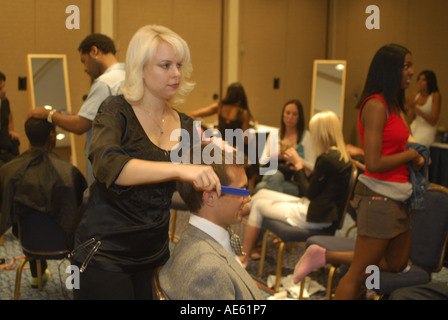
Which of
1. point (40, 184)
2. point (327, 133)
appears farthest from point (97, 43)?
point (327, 133)

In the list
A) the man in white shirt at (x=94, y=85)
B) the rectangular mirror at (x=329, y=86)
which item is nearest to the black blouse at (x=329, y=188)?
the man in white shirt at (x=94, y=85)

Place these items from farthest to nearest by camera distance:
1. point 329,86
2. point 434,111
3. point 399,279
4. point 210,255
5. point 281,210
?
1. point 329,86
2. point 434,111
3. point 281,210
4. point 399,279
5. point 210,255

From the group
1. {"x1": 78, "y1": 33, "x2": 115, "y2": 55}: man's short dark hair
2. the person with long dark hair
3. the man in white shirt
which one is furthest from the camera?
the person with long dark hair

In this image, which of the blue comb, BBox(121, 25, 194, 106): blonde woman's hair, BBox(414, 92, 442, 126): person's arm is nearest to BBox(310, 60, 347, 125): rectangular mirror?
BBox(414, 92, 442, 126): person's arm

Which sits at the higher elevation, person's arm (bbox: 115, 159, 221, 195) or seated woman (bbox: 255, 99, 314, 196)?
person's arm (bbox: 115, 159, 221, 195)

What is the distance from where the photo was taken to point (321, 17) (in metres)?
7.03

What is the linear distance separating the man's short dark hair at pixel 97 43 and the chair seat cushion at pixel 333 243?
5.04 ft

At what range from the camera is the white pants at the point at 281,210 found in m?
3.02

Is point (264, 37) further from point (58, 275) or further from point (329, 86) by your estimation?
point (58, 275)

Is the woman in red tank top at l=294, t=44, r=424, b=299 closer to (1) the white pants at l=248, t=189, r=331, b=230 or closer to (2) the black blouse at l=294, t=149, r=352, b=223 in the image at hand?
(2) the black blouse at l=294, t=149, r=352, b=223

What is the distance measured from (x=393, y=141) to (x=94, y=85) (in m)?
1.50

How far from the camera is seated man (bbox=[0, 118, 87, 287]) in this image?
2.74 m

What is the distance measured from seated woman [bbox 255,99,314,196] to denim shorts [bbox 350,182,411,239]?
69.4 inches

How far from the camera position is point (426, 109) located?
16.9ft
